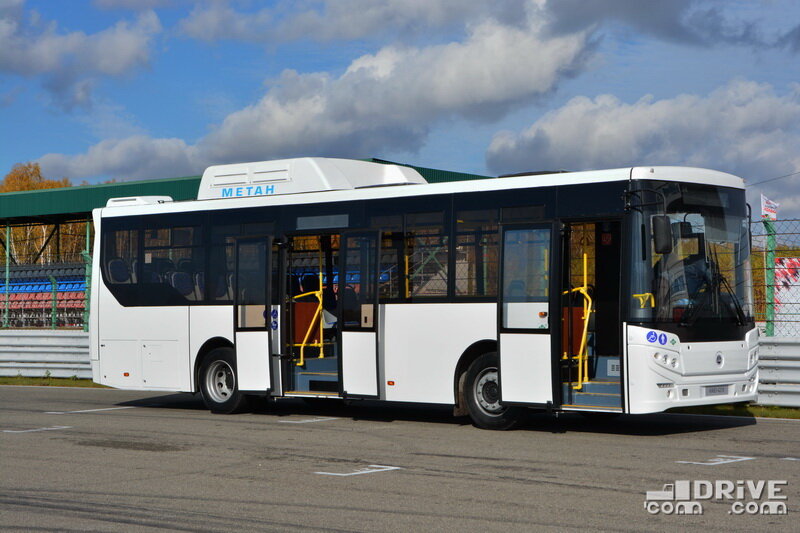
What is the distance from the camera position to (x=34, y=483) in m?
9.89

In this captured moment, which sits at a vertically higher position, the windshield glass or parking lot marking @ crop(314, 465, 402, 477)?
the windshield glass

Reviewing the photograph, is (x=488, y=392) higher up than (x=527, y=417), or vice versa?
(x=488, y=392)

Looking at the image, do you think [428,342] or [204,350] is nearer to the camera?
[428,342]

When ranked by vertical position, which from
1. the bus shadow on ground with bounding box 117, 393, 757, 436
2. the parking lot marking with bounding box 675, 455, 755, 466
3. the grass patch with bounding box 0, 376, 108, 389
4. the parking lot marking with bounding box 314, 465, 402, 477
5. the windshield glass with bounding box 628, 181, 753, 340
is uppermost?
the windshield glass with bounding box 628, 181, 753, 340

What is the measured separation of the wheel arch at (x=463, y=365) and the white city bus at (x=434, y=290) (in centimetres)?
3

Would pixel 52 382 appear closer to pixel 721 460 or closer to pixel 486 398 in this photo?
pixel 486 398

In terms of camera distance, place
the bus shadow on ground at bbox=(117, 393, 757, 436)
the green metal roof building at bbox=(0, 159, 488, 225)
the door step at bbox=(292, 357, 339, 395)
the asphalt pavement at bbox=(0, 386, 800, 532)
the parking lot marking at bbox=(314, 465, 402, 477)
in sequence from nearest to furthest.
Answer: the asphalt pavement at bbox=(0, 386, 800, 532) < the parking lot marking at bbox=(314, 465, 402, 477) < the bus shadow on ground at bbox=(117, 393, 757, 436) < the door step at bbox=(292, 357, 339, 395) < the green metal roof building at bbox=(0, 159, 488, 225)

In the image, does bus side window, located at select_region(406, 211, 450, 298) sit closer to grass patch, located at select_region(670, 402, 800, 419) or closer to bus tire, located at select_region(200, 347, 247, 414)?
bus tire, located at select_region(200, 347, 247, 414)

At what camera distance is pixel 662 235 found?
12172mm

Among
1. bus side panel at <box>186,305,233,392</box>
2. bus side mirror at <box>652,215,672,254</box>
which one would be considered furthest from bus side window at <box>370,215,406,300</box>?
bus side mirror at <box>652,215,672,254</box>

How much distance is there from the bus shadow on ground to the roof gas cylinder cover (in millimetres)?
3342

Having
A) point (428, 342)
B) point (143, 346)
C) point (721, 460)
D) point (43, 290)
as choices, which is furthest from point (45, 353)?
point (43, 290)

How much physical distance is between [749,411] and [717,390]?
323 cm

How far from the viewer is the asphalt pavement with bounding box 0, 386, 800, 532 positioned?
8.05 m
